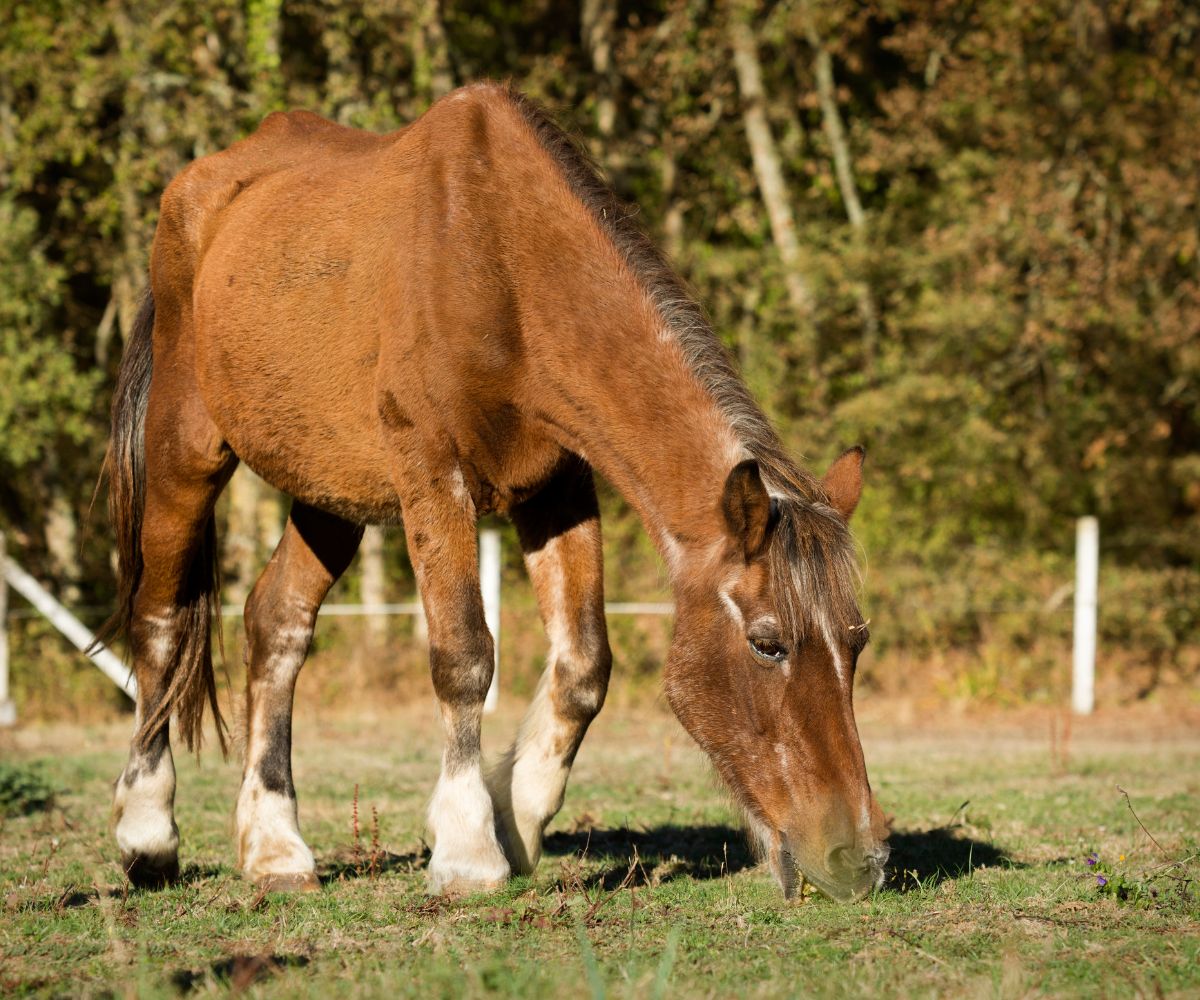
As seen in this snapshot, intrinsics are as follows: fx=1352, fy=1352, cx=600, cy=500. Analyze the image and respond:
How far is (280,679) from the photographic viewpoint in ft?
19.2

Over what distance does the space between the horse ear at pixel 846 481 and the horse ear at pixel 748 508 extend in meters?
0.44

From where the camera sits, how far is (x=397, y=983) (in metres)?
3.33

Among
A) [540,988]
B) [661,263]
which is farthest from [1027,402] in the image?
[540,988]

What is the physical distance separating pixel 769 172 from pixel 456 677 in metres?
15.4

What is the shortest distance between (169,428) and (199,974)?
3085mm

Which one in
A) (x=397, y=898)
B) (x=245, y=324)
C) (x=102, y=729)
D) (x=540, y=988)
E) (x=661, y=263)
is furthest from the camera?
(x=102, y=729)

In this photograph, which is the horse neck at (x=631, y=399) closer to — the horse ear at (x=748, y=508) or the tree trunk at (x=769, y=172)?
the horse ear at (x=748, y=508)

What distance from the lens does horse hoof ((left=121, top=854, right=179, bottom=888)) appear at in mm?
5201

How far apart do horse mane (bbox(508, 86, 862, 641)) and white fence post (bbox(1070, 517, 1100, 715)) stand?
36.4 feet

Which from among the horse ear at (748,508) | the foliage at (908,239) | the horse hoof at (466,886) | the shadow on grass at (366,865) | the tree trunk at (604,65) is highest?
the tree trunk at (604,65)

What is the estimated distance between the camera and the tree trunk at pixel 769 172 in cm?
1803

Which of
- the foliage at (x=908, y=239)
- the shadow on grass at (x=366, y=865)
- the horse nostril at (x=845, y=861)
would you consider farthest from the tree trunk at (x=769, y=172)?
the horse nostril at (x=845, y=861)

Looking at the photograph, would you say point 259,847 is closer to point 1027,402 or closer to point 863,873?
point 863,873

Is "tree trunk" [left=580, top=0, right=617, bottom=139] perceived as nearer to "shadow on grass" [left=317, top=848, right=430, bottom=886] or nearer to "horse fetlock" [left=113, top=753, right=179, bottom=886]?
"shadow on grass" [left=317, top=848, right=430, bottom=886]
